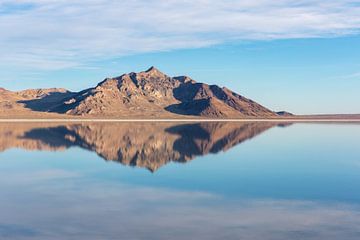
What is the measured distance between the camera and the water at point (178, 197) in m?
20.6

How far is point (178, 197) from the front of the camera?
2814cm

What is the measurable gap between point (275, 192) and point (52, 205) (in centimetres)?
1461

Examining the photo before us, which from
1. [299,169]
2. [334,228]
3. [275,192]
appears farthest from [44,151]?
[334,228]

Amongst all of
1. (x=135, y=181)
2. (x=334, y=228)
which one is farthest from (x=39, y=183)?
(x=334, y=228)

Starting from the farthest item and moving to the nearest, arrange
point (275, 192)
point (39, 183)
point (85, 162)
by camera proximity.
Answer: point (85, 162) < point (39, 183) < point (275, 192)

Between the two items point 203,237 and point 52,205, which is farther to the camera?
point 52,205

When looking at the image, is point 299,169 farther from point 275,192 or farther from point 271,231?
point 271,231

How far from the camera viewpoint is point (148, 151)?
187ft

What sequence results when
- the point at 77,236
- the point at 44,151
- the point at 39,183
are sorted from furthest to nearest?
the point at 44,151 → the point at 39,183 → the point at 77,236

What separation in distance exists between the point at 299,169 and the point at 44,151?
32.4m

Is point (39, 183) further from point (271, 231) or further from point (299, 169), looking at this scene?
point (299, 169)

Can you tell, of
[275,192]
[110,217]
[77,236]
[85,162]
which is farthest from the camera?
[85,162]

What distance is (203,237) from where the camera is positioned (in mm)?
19453

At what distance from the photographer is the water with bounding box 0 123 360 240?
20578mm
